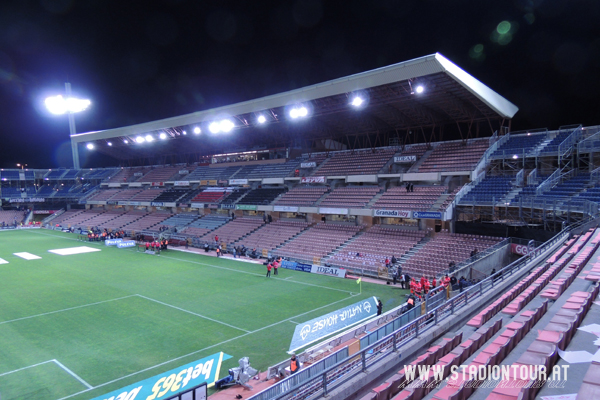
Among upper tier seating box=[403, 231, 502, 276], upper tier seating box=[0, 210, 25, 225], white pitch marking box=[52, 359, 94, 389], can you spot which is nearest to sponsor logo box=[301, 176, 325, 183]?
upper tier seating box=[403, 231, 502, 276]

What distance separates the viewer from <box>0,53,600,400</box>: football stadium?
823 centimetres

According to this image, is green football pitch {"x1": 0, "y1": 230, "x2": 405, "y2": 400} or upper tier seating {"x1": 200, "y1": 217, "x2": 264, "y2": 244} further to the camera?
upper tier seating {"x1": 200, "y1": 217, "x2": 264, "y2": 244}

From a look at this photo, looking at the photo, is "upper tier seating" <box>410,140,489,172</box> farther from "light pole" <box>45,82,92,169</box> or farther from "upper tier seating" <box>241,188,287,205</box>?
"light pole" <box>45,82,92,169</box>

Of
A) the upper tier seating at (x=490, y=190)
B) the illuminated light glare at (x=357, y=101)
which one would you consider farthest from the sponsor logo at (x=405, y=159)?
the illuminated light glare at (x=357, y=101)

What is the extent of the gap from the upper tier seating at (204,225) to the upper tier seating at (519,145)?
31.5 metres

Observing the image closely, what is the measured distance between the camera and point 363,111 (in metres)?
35.8

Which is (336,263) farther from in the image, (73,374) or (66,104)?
(66,104)

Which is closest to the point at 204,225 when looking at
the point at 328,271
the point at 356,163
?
the point at 356,163

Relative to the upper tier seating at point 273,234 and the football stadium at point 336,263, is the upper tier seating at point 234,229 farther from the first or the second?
the upper tier seating at point 273,234

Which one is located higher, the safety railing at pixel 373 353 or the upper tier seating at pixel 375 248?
the safety railing at pixel 373 353

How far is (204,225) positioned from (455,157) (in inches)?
1198

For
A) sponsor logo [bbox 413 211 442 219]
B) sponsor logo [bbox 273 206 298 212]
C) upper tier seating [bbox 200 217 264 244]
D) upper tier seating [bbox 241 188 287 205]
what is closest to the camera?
sponsor logo [bbox 413 211 442 219]

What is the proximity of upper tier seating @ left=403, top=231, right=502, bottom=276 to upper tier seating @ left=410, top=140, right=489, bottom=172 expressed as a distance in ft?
24.2

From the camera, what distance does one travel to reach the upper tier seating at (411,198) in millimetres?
29562
